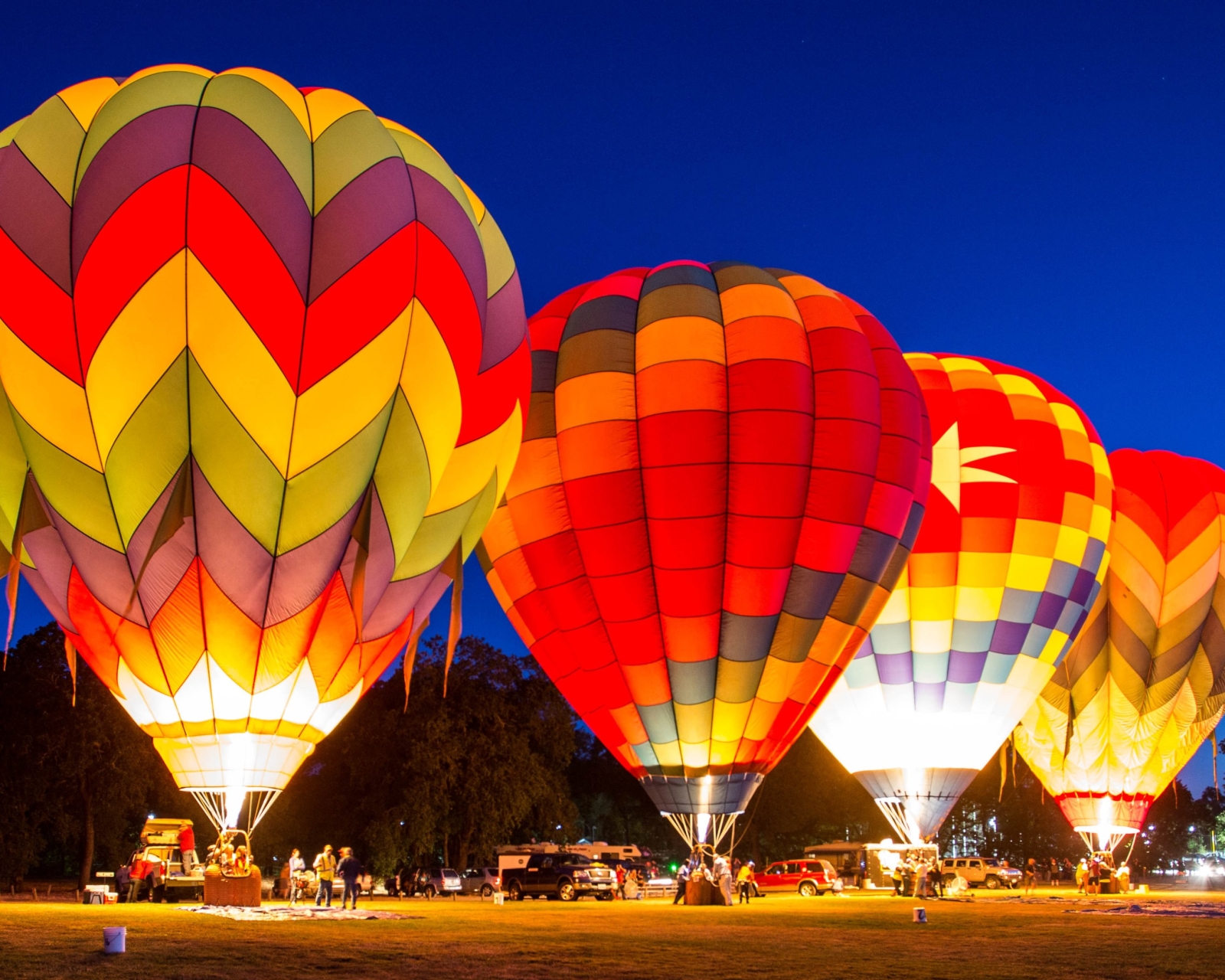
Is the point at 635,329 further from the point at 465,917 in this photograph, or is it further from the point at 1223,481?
the point at 1223,481

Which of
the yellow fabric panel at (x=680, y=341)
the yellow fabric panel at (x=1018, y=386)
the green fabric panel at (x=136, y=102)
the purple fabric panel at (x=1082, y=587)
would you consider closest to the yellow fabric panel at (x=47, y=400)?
the green fabric panel at (x=136, y=102)

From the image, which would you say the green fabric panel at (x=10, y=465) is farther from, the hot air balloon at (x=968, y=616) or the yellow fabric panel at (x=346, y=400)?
the hot air balloon at (x=968, y=616)

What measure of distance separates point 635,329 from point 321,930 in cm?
883

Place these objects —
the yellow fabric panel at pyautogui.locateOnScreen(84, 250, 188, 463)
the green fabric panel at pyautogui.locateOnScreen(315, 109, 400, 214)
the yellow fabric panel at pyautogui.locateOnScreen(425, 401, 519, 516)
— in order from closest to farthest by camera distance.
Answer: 1. the yellow fabric panel at pyautogui.locateOnScreen(84, 250, 188, 463)
2. the green fabric panel at pyautogui.locateOnScreen(315, 109, 400, 214)
3. the yellow fabric panel at pyautogui.locateOnScreen(425, 401, 519, 516)

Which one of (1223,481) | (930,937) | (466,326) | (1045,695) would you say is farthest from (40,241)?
(1223,481)

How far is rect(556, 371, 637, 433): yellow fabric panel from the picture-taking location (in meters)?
16.2

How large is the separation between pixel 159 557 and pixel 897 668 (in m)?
13.0

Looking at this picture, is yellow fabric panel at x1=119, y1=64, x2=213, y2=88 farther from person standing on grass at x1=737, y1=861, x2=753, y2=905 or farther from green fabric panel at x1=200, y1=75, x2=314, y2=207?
person standing on grass at x1=737, y1=861, x2=753, y2=905

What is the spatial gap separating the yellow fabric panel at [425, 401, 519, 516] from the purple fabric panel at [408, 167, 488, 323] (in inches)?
50.6

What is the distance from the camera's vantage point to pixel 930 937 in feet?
38.6

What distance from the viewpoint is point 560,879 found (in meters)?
23.8

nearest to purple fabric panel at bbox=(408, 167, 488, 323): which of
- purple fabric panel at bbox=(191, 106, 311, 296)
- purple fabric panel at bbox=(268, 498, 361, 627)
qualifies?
purple fabric panel at bbox=(191, 106, 311, 296)

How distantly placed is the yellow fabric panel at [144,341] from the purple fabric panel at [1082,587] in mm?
15473

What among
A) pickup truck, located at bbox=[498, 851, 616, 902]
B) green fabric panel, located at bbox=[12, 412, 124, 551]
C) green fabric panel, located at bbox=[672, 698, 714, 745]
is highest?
green fabric panel, located at bbox=[12, 412, 124, 551]
